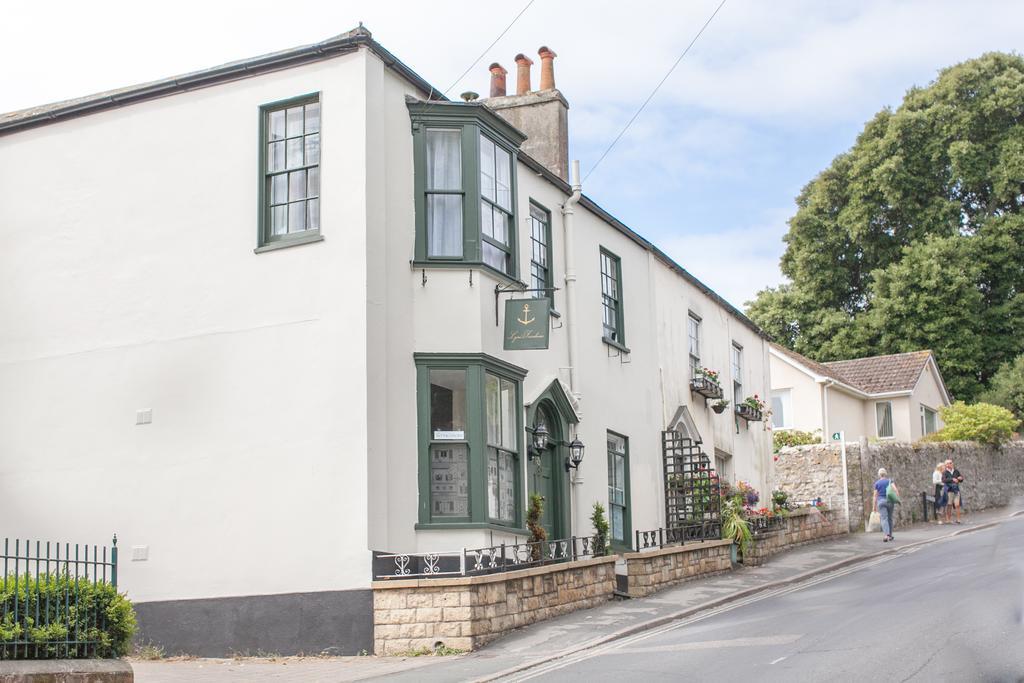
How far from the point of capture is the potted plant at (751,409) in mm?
30391

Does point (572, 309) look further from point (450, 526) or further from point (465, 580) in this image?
point (465, 580)

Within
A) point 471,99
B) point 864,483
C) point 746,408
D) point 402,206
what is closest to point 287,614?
point 402,206

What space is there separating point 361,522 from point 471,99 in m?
6.98

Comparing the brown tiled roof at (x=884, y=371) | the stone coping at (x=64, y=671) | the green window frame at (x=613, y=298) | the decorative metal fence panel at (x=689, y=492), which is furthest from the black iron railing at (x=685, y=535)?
the brown tiled roof at (x=884, y=371)

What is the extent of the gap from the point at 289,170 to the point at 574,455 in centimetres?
701

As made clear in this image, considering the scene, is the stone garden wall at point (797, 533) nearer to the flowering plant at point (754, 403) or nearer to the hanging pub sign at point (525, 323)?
the flowering plant at point (754, 403)

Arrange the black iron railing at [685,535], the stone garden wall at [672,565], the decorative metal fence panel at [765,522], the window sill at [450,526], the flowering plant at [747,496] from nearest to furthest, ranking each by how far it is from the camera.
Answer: the window sill at [450,526]
the stone garden wall at [672,565]
the black iron railing at [685,535]
the decorative metal fence panel at [765,522]
the flowering plant at [747,496]

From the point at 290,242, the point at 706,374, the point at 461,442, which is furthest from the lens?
the point at 706,374

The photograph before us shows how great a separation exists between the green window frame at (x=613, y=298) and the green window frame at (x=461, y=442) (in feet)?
19.3

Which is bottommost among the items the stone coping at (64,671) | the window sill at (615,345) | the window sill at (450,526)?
the stone coping at (64,671)

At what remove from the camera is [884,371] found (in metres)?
47.8

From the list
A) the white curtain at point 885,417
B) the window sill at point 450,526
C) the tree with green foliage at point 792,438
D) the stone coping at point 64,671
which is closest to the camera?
the stone coping at point 64,671

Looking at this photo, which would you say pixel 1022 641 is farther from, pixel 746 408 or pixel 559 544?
pixel 746 408

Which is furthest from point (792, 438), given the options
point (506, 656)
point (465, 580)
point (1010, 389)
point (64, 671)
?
point (64, 671)
